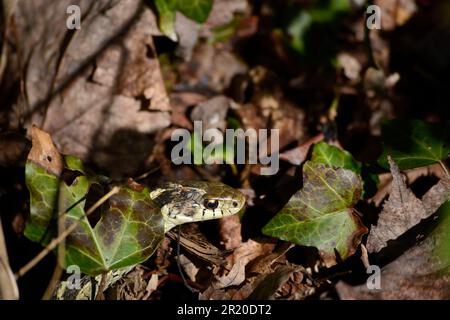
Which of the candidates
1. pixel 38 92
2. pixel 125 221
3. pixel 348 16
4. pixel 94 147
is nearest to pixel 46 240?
pixel 125 221

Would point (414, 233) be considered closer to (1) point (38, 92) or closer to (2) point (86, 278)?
(2) point (86, 278)

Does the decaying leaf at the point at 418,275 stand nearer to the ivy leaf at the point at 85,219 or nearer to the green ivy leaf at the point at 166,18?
the ivy leaf at the point at 85,219

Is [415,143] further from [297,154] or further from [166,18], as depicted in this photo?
[166,18]

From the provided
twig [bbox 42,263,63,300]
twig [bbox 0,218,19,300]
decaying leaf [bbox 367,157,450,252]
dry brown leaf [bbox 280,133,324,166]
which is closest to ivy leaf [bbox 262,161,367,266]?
decaying leaf [bbox 367,157,450,252]

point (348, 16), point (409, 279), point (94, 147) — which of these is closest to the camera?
point (409, 279)

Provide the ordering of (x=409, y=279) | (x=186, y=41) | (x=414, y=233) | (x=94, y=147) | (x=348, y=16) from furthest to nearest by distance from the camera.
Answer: (x=348, y=16), (x=186, y=41), (x=94, y=147), (x=414, y=233), (x=409, y=279)

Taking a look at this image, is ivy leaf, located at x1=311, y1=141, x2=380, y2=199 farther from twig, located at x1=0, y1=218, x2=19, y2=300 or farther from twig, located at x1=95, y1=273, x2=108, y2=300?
twig, located at x1=0, y1=218, x2=19, y2=300
